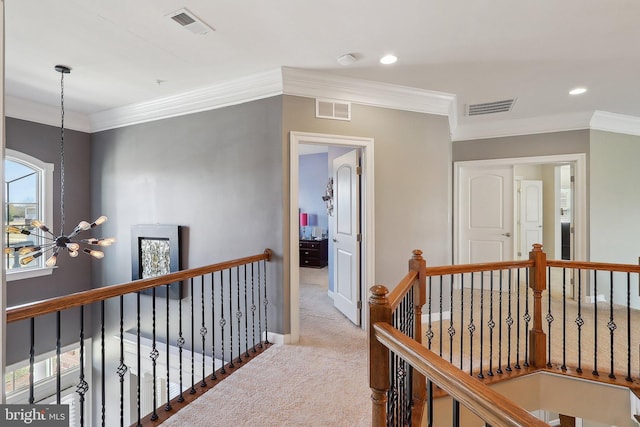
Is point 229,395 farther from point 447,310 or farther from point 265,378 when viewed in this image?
point 447,310

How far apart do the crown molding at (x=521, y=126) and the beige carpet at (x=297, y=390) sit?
141 inches

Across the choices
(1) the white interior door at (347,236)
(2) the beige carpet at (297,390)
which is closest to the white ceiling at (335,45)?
(1) the white interior door at (347,236)

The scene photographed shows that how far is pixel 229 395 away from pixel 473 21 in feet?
10.7

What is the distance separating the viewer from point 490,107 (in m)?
4.12

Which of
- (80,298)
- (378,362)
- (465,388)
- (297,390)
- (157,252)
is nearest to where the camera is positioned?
(465,388)

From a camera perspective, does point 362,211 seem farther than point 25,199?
No

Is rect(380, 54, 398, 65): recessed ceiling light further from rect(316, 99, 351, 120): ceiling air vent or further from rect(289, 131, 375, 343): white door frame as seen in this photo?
rect(289, 131, 375, 343): white door frame

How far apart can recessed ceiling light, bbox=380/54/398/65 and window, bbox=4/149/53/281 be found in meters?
4.58

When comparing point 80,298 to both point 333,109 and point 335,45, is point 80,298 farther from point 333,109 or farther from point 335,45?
point 333,109

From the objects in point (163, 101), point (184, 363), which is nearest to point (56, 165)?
point (163, 101)

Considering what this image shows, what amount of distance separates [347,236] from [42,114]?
436 centimetres

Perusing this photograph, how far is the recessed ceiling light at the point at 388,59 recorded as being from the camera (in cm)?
280

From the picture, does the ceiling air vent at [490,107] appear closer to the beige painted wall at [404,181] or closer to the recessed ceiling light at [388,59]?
the beige painted wall at [404,181]

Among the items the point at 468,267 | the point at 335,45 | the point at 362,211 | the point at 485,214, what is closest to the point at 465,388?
the point at 468,267
